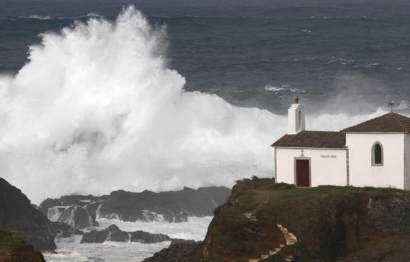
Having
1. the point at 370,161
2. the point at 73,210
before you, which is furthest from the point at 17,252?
the point at 73,210

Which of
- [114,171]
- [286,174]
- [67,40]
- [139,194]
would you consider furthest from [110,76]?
[286,174]

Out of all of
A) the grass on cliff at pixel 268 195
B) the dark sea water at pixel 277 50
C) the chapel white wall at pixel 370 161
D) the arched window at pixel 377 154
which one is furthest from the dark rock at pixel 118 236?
the dark sea water at pixel 277 50

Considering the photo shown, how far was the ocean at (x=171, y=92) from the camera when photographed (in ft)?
181

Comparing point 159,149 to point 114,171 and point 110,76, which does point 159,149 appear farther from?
point 110,76

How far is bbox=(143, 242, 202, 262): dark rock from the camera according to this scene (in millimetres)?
39781

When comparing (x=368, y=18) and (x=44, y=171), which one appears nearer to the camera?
(x=44, y=171)

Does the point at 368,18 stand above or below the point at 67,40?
above

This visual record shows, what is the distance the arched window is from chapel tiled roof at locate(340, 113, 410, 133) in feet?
1.39

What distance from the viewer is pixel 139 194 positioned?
49.0 meters

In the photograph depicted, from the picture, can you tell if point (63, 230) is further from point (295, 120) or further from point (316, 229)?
point (316, 229)

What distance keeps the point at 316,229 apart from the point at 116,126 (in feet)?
79.6

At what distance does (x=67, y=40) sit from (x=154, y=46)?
420 cm

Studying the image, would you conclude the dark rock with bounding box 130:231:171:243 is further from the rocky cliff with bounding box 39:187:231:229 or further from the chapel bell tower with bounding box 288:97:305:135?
the chapel bell tower with bounding box 288:97:305:135

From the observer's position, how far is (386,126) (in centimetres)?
3928
